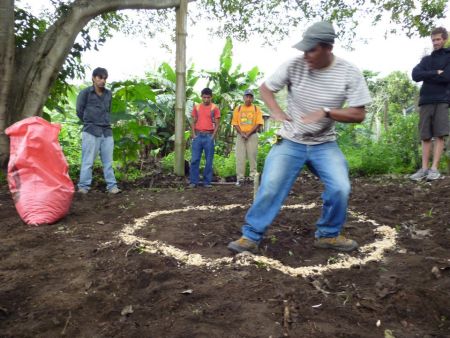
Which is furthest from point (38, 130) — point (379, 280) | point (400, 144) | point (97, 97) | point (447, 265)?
point (400, 144)

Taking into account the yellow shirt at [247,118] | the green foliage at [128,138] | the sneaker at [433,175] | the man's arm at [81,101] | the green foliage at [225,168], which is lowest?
the green foliage at [225,168]

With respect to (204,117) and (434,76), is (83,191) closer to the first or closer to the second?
(204,117)

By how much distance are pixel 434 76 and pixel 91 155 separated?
15.7ft

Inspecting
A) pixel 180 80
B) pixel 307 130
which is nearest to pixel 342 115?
pixel 307 130

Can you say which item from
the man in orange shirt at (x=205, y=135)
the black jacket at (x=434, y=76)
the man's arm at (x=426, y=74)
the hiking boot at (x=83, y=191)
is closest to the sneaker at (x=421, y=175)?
the black jacket at (x=434, y=76)

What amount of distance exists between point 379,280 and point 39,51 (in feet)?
18.1

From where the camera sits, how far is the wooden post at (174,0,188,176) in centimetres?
750

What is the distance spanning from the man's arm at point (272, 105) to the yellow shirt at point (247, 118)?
4.38 metres

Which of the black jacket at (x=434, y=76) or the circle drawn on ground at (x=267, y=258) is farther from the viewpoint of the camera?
the black jacket at (x=434, y=76)

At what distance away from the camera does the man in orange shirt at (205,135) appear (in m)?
7.26

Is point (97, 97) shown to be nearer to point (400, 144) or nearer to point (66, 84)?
point (66, 84)

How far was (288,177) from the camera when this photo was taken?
10.7 feet

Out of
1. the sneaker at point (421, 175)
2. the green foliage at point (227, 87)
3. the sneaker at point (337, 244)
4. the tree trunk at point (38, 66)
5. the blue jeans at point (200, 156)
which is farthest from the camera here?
the green foliage at point (227, 87)

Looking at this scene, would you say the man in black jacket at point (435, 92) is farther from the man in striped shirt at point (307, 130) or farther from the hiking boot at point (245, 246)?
the hiking boot at point (245, 246)
